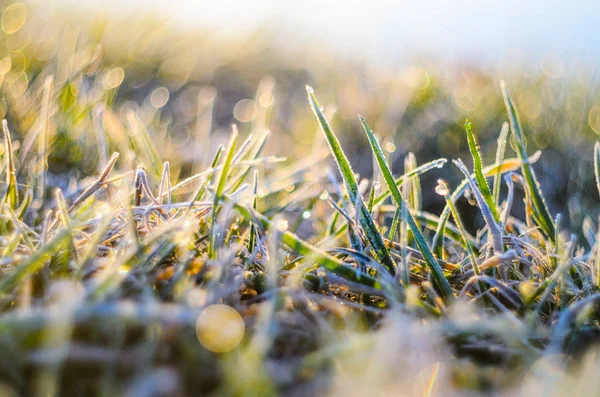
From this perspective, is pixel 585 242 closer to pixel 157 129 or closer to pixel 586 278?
pixel 586 278

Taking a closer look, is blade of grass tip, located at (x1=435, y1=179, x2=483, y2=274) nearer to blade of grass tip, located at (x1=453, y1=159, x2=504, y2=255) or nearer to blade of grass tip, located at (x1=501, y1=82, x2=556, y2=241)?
blade of grass tip, located at (x1=453, y1=159, x2=504, y2=255)

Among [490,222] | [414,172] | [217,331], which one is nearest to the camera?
[217,331]

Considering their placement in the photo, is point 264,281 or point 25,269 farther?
point 264,281

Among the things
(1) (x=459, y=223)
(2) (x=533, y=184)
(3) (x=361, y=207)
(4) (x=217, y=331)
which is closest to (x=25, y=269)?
(4) (x=217, y=331)

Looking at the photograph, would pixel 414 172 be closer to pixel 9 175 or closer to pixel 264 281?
pixel 264 281

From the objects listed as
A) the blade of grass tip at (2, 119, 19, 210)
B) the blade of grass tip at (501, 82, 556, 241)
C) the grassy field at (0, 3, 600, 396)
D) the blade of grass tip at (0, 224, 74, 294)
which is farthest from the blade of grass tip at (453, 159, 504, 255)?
the blade of grass tip at (2, 119, 19, 210)

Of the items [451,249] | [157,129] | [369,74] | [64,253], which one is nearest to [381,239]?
[451,249]

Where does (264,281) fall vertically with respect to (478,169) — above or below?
below

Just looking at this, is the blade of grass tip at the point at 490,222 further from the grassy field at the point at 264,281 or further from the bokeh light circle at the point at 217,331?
the bokeh light circle at the point at 217,331
